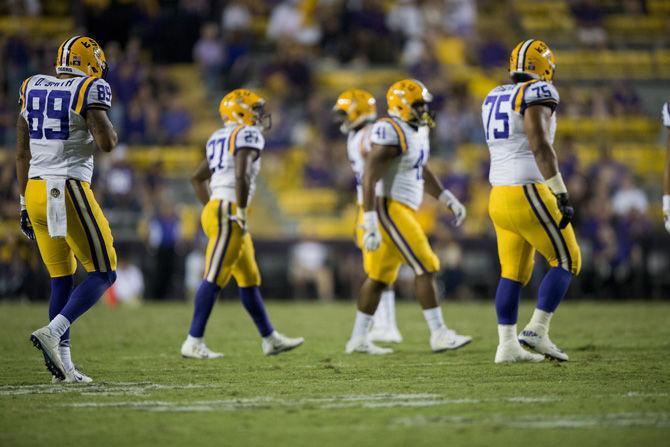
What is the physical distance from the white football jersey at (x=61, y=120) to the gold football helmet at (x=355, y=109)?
A: 3150 millimetres

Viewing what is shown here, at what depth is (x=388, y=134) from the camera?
819 centimetres

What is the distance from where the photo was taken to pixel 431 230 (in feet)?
52.1

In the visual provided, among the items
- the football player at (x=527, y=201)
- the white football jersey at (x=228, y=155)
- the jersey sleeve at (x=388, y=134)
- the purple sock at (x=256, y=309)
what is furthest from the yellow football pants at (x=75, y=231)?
the football player at (x=527, y=201)

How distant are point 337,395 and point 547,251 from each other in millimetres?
2053

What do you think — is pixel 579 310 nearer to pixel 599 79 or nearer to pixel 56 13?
pixel 599 79

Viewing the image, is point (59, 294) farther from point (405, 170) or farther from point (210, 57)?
point (210, 57)

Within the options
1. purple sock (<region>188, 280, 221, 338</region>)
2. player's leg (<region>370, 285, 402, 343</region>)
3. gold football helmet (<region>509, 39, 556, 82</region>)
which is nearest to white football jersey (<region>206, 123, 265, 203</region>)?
purple sock (<region>188, 280, 221, 338</region>)

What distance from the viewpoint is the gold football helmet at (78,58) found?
22.6 feet

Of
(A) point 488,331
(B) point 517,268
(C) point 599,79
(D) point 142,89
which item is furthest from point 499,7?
(B) point 517,268

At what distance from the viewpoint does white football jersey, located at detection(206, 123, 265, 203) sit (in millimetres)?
8297

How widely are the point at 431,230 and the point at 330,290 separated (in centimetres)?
167

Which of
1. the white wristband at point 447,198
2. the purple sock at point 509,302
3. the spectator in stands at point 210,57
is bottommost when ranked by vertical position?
the purple sock at point 509,302

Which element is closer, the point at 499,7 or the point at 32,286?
the point at 32,286

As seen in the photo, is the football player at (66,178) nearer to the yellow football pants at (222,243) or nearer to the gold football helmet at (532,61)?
the yellow football pants at (222,243)
